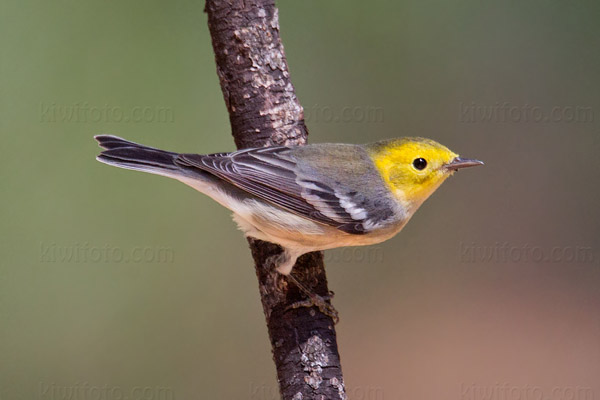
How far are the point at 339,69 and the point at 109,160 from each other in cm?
375

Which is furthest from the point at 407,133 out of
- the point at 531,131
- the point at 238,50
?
the point at 238,50

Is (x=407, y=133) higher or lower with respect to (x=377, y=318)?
higher

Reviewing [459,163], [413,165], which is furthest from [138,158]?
[459,163]

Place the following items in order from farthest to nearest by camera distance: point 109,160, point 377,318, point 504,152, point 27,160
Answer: point 504,152
point 377,318
point 27,160
point 109,160

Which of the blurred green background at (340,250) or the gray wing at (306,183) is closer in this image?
the gray wing at (306,183)

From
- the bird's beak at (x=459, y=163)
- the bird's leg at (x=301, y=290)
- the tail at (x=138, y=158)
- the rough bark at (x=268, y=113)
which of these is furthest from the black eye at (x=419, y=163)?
the tail at (x=138, y=158)

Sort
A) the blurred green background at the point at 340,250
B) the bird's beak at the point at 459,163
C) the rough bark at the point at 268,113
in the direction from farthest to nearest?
the blurred green background at the point at 340,250
the bird's beak at the point at 459,163
the rough bark at the point at 268,113

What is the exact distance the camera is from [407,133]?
6.23 metres

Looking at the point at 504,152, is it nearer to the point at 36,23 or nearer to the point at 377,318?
the point at 377,318

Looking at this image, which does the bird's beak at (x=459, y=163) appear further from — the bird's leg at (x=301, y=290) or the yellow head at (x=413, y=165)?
the bird's leg at (x=301, y=290)

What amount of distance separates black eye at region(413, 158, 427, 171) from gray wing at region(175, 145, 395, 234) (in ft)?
0.69

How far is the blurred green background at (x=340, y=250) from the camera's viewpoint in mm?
5133

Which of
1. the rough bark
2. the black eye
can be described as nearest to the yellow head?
the black eye

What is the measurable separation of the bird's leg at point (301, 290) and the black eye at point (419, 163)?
82 cm
